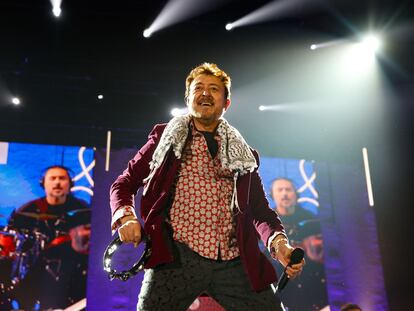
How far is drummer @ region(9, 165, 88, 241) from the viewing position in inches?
189

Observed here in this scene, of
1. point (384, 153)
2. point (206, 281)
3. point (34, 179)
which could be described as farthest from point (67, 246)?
point (384, 153)

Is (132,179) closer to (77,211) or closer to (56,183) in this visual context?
(77,211)

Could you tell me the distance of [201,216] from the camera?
5.16 ft

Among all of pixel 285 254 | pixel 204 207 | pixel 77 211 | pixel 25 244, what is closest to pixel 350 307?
pixel 77 211

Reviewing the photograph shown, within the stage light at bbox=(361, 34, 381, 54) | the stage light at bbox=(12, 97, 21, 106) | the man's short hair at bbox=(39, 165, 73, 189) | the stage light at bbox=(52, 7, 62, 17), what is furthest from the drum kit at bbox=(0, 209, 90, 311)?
the stage light at bbox=(361, 34, 381, 54)

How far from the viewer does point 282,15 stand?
480 cm

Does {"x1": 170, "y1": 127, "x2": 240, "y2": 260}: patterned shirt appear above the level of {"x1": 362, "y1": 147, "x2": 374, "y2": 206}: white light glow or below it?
below

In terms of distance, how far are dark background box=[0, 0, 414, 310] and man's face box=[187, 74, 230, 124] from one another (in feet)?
9.86

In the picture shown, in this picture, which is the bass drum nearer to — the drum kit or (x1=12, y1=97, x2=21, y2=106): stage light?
the drum kit

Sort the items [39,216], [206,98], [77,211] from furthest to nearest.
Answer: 1. [77,211]
2. [39,216]
3. [206,98]

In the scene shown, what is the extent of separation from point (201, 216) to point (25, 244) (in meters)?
3.76

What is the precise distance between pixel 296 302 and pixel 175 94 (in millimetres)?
2900

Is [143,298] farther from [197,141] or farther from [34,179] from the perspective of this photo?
[34,179]

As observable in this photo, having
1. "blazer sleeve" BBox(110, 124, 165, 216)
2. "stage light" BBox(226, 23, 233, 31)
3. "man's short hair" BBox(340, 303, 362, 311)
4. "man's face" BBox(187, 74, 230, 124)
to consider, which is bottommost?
"man's short hair" BBox(340, 303, 362, 311)
